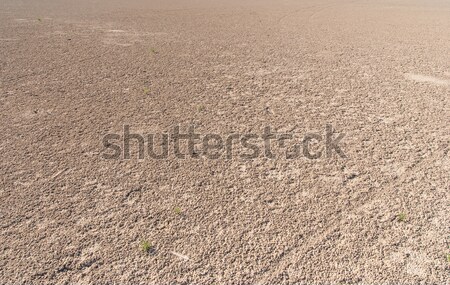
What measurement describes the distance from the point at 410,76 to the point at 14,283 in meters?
8.70

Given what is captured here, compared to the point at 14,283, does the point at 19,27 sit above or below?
above

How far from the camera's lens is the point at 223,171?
5020 millimetres

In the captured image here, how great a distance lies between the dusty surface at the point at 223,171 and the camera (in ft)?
11.8

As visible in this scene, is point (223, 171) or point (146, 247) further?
point (223, 171)

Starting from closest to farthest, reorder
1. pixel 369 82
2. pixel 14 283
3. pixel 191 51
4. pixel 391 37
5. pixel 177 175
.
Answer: pixel 14 283 < pixel 177 175 < pixel 369 82 < pixel 191 51 < pixel 391 37

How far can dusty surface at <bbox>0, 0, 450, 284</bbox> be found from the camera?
361cm

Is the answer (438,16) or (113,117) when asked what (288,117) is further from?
(438,16)

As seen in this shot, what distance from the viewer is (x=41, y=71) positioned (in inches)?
346

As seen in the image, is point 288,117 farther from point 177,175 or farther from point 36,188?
point 36,188

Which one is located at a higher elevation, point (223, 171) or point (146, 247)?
point (223, 171)

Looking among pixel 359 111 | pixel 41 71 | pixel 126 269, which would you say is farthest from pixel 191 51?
pixel 126 269

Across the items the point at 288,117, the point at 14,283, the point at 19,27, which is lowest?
the point at 14,283

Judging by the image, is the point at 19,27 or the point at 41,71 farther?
the point at 19,27

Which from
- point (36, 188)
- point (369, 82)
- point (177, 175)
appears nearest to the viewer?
point (36, 188)
